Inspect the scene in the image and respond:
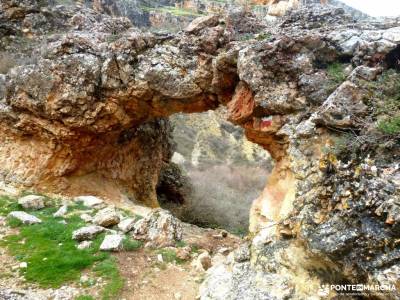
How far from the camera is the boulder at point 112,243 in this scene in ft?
30.7

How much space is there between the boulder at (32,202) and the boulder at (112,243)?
3260 mm

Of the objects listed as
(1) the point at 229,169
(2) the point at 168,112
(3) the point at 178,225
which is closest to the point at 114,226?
(3) the point at 178,225

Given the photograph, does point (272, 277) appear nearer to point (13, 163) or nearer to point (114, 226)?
point (114, 226)

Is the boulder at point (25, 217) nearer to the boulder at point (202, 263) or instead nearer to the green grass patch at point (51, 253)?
the green grass patch at point (51, 253)

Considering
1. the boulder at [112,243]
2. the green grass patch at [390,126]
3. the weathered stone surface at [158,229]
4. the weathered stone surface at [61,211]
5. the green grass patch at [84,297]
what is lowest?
the weathered stone surface at [61,211]

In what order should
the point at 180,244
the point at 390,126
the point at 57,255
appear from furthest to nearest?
1. the point at 180,244
2. the point at 57,255
3. the point at 390,126

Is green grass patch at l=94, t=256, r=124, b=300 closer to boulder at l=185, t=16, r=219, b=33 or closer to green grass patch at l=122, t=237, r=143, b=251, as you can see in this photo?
green grass patch at l=122, t=237, r=143, b=251

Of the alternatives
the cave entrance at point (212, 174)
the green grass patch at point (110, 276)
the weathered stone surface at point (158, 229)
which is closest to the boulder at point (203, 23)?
the weathered stone surface at point (158, 229)

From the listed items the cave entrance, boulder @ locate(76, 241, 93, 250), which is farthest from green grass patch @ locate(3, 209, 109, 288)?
the cave entrance

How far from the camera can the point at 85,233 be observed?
32.3 feet

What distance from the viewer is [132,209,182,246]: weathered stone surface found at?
10.1 metres

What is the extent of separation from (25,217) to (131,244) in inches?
128

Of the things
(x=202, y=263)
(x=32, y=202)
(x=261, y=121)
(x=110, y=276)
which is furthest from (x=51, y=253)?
(x=261, y=121)

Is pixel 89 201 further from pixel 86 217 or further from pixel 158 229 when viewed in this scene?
pixel 158 229
